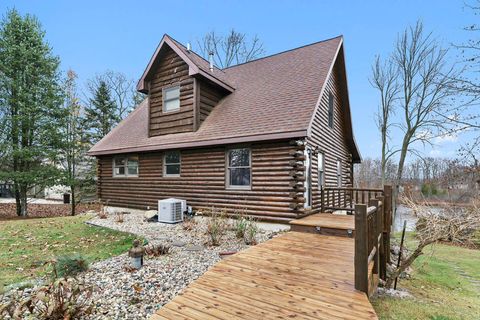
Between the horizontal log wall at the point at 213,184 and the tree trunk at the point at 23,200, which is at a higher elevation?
the horizontal log wall at the point at 213,184

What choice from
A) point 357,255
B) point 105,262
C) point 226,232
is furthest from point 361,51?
point 105,262

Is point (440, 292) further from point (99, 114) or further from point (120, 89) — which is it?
point (120, 89)

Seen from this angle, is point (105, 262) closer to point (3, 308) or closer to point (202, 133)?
point (3, 308)

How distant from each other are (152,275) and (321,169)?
23.4ft

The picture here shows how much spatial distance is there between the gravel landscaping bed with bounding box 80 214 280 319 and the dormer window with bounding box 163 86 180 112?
566cm

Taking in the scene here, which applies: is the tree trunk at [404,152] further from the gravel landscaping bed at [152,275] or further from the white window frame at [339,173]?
the gravel landscaping bed at [152,275]

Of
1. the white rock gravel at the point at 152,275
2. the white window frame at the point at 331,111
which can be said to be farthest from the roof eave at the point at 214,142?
the white window frame at the point at 331,111

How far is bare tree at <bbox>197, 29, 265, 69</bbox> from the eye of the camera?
2295cm

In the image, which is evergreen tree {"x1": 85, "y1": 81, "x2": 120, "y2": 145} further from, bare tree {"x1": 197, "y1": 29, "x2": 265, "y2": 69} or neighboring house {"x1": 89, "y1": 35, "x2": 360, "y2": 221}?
neighboring house {"x1": 89, "y1": 35, "x2": 360, "y2": 221}

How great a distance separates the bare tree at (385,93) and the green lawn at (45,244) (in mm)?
15397

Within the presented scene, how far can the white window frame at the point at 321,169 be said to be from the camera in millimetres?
9115

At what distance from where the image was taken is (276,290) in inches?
122

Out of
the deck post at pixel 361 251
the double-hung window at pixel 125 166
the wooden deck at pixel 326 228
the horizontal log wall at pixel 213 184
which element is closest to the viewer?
the deck post at pixel 361 251

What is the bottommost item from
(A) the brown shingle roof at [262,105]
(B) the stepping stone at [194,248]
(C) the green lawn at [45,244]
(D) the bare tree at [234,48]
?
(C) the green lawn at [45,244]
